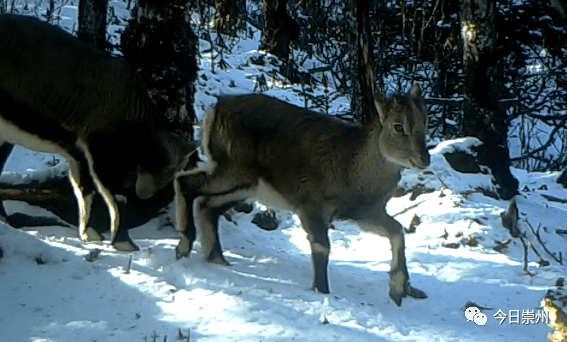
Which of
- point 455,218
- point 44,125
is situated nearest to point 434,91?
point 455,218

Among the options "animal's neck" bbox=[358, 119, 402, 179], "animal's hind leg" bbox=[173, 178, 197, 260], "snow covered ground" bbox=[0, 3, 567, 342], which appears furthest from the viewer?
"animal's hind leg" bbox=[173, 178, 197, 260]

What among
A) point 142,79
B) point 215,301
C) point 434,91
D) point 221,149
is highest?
point 434,91

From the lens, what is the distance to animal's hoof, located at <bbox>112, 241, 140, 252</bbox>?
6.95 meters

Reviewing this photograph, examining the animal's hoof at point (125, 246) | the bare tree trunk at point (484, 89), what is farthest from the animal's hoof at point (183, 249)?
the bare tree trunk at point (484, 89)

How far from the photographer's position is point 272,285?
625cm

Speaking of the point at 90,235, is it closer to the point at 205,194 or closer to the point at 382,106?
the point at 205,194

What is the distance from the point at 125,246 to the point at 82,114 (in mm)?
1395

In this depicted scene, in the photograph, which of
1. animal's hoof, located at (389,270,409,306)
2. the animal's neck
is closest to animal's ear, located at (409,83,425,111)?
the animal's neck

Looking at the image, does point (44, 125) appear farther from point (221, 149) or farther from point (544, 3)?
point (544, 3)

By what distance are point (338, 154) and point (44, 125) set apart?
2903 millimetres

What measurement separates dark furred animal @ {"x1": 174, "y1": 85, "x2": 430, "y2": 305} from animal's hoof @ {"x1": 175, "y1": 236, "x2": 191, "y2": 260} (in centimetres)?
1

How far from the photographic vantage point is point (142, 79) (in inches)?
313

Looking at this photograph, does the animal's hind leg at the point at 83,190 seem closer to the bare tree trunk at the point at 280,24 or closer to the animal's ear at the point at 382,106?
the animal's ear at the point at 382,106

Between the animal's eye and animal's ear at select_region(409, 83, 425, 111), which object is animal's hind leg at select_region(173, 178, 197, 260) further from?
animal's ear at select_region(409, 83, 425, 111)
